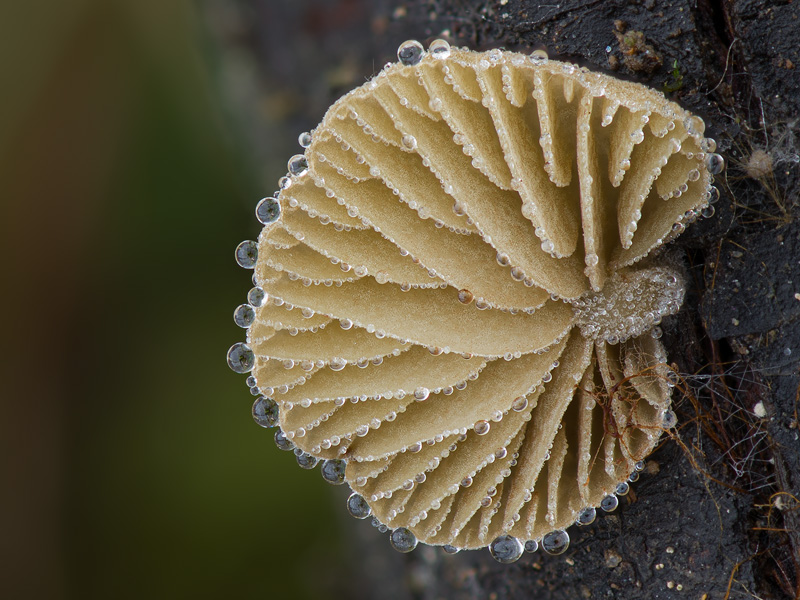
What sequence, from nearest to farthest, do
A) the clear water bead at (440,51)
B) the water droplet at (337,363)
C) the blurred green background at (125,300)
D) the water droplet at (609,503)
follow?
the clear water bead at (440,51), the water droplet at (337,363), the water droplet at (609,503), the blurred green background at (125,300)

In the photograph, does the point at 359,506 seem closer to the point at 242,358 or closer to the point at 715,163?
the point at 242,358

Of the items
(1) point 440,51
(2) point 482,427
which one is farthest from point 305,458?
(1) point 440,51

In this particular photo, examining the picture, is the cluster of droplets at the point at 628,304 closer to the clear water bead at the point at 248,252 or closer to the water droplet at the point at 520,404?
the water droplet at the point at 520,404

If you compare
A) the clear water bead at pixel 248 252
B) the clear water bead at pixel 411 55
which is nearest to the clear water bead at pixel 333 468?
the clear water bead at pixel 248 252

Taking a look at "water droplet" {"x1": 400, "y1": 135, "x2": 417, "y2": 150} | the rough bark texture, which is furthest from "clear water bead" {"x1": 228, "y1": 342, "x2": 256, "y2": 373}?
the rough bark texture

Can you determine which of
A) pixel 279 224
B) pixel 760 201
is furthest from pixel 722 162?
pixel 279 224

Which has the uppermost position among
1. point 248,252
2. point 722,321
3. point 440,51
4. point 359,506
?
point 440,51
